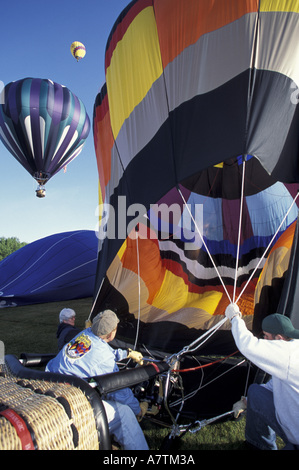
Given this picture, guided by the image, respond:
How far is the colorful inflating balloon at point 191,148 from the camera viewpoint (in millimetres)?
2146

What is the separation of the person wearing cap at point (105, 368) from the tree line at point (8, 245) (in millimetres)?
45446

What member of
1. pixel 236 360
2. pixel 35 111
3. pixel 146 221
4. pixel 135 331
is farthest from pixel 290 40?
pixel 35 111

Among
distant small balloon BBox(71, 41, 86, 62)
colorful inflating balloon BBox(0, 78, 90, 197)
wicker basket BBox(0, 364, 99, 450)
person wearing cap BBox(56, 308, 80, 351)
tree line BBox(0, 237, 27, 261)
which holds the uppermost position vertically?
distant small balloon BBox(71, 41, 86, 62)

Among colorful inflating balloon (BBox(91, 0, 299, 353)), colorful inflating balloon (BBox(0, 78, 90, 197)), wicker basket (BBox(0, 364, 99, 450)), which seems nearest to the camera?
wicker basket (BBox(0, 364, 99, 450))

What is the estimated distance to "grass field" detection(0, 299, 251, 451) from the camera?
195cm

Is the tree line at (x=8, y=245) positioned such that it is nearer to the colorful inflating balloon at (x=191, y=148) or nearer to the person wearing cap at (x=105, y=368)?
the colorful inflating balloon at (x=191, y=148)

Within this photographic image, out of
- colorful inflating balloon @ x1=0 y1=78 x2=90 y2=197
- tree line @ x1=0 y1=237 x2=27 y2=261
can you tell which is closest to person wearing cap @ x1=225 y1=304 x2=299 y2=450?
colorful inflating balloon @ x1=0 y1=78 x2=90 y2=197

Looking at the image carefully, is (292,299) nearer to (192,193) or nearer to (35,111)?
(192,193)

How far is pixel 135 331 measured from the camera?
13.5 feet

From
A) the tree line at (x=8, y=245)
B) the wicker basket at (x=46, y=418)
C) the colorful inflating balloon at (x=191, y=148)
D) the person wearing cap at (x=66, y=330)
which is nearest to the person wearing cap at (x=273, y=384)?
the colorful inflating balloon at (x=191, y=148)

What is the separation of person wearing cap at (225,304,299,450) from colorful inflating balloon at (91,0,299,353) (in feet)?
1.54

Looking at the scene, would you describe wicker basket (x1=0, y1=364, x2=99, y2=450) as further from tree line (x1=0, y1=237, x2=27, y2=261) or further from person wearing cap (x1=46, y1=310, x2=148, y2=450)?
tree line (x1=0, y1=237, x2=27, y2=261)

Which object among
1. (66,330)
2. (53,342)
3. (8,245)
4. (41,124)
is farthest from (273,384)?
(8,245)

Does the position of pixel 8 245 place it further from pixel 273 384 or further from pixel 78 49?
pixel 273 384
